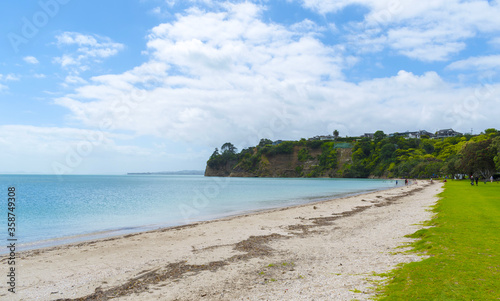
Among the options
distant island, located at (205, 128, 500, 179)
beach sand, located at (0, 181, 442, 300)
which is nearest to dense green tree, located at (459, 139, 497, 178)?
beach sand, located at (0, 181, 442, 300)

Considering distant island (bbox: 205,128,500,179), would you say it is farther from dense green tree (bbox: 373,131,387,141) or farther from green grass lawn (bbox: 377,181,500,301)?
green grass lawn (bbox: 377,181,500,301)

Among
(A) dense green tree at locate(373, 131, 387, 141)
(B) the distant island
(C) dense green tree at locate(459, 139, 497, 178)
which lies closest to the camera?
(C) dense green tree at locate(459, 139, 497, 178)

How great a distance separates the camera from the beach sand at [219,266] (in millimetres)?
7730

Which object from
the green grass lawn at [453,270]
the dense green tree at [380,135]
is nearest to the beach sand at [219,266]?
the green grass lawn at [453,270]

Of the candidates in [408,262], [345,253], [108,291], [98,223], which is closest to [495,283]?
[408,262]

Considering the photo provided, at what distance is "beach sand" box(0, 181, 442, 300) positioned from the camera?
7.73 m

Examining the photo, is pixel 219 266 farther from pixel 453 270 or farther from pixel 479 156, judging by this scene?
pixel 479 156

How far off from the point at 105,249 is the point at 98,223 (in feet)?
36.6

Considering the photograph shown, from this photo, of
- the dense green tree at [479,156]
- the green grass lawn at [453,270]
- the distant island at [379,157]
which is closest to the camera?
the green grass lawn at [453,270]

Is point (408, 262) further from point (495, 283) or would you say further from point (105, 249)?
point (105, 249)

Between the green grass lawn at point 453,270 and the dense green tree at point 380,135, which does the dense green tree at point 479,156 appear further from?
the dense green tree at point 380,135

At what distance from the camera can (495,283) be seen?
612 centimetres

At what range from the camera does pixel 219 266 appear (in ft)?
33.7

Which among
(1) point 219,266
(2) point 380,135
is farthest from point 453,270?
(2) point 380,135
